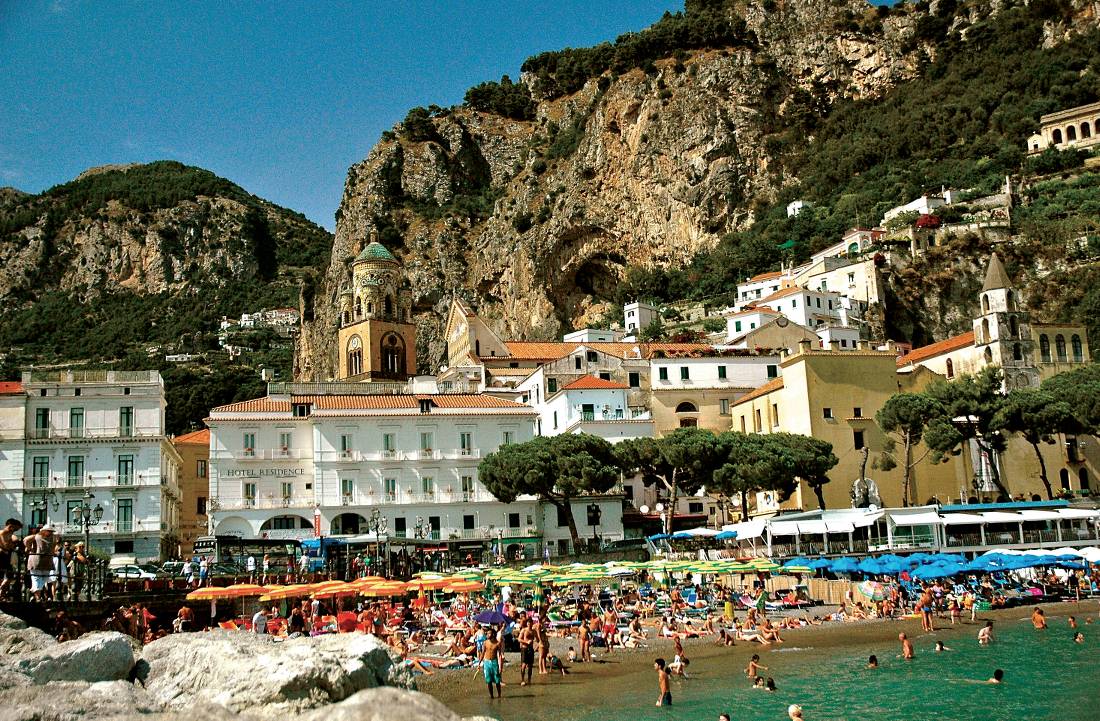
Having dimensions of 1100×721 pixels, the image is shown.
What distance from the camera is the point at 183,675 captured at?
1326 cm

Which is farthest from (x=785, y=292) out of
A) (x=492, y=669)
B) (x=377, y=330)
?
(x=492, y=669)

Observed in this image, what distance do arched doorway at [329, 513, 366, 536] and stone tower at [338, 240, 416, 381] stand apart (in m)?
34.0

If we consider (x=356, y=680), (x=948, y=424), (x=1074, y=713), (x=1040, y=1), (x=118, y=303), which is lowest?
(x=1074, y=713)

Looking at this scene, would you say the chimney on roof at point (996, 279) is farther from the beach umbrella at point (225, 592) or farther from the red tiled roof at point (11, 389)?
the red tiled roof at point (11, 389)

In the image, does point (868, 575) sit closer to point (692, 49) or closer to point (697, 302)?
point (697, 302)

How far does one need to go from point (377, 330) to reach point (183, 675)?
72.6 meters

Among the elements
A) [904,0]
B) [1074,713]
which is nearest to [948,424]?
[1074,713]

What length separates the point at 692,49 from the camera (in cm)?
12725

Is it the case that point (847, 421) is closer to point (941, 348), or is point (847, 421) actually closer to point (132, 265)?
point (941, 348)

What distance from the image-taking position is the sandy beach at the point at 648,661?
23.1 meters

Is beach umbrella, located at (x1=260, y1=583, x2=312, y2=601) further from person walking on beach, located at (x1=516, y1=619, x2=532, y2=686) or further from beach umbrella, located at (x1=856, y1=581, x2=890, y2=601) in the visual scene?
beach umbrella, located at (x1=856, y1=581, x2=890, y2=601)

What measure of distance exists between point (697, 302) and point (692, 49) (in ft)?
138

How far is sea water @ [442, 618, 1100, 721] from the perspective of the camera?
841 inches

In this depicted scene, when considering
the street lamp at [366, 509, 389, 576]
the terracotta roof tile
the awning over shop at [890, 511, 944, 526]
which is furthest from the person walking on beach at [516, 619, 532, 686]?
the terracotta roof tile
